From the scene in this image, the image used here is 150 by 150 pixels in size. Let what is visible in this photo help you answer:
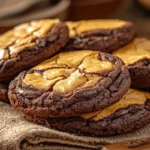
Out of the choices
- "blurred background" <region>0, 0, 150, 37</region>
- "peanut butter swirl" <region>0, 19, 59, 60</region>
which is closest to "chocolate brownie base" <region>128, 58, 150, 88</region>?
"peanut butter swirl" <region>0, 19, 59, 60</region>

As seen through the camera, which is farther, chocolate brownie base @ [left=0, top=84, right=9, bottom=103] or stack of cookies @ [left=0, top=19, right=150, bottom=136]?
chocolate brownie base @ [left=0, top=84, right=9, bottom=103]

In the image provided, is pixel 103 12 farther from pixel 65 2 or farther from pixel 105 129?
pixel 105 129

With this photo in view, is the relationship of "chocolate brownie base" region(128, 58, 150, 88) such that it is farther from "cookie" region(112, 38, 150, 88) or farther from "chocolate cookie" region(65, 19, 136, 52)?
"chocolate cookie" region(65, 19, 136, 52)

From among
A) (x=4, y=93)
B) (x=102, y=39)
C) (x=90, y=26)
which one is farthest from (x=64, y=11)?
(x=4, y=93)

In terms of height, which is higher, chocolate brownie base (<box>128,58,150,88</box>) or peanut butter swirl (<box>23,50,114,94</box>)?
peanut butter swirl (<box>23,50,114,94</box>)

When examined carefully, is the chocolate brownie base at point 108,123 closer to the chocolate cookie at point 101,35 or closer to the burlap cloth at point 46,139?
the burlap cloth at point 46,139

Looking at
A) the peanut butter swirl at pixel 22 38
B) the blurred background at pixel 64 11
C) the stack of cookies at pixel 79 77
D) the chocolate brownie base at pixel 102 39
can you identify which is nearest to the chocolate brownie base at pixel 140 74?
the stack of cookies at pixel 79 77
